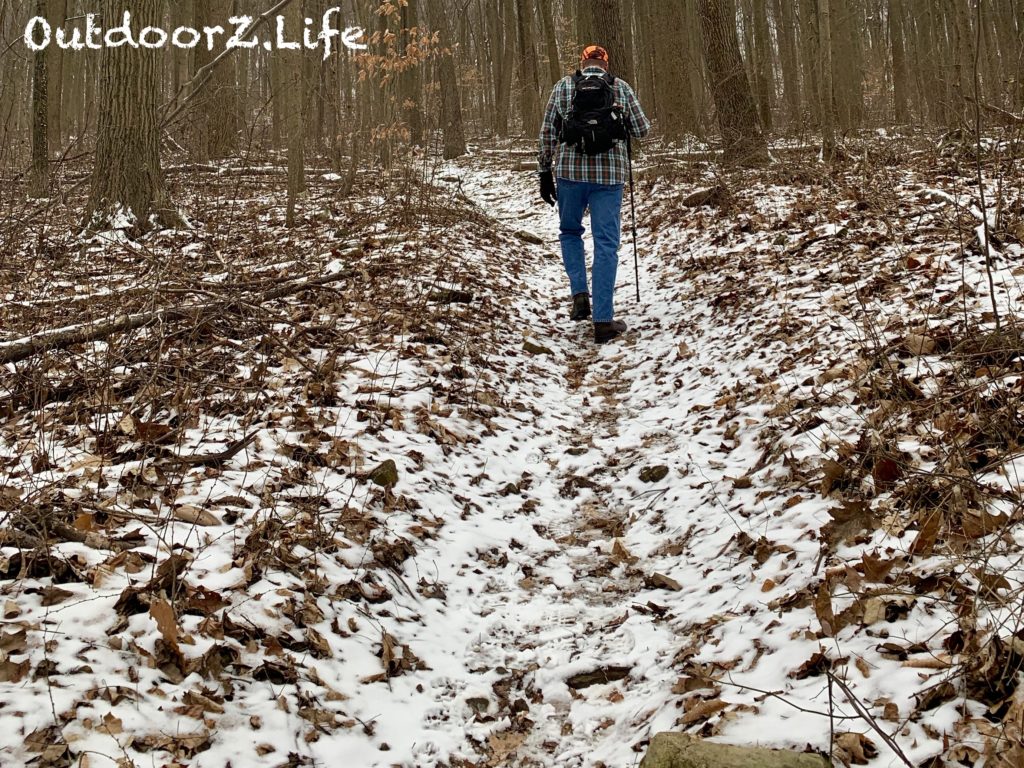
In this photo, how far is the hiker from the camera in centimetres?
645

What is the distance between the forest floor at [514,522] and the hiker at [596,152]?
2.59ft

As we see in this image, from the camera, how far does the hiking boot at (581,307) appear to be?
7383 mm

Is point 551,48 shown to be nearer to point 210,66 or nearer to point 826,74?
point 826,74

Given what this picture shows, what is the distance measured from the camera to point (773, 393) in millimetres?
4559

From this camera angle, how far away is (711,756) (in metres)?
1.99

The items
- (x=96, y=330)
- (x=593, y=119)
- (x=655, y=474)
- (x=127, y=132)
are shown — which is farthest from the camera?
(x=127, y=132)

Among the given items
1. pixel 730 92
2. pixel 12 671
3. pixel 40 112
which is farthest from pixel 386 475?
pixel 40 112

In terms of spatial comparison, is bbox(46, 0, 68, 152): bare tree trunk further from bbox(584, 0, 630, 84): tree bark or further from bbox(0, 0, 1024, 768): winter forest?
bbox(584, 0, 630, 84): tree bark

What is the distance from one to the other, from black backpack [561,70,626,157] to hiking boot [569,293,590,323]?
1.46m

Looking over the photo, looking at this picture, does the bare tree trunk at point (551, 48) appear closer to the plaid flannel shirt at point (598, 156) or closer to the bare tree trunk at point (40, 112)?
the bare tree trunk at point (40, 112)

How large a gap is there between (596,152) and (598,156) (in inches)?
3.3

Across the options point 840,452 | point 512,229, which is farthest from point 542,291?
point 840,452

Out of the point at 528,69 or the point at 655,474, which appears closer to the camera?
the point at 655,474

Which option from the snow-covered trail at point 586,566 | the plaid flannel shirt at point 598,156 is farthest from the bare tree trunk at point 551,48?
the snow-covered trail at point 586,566
